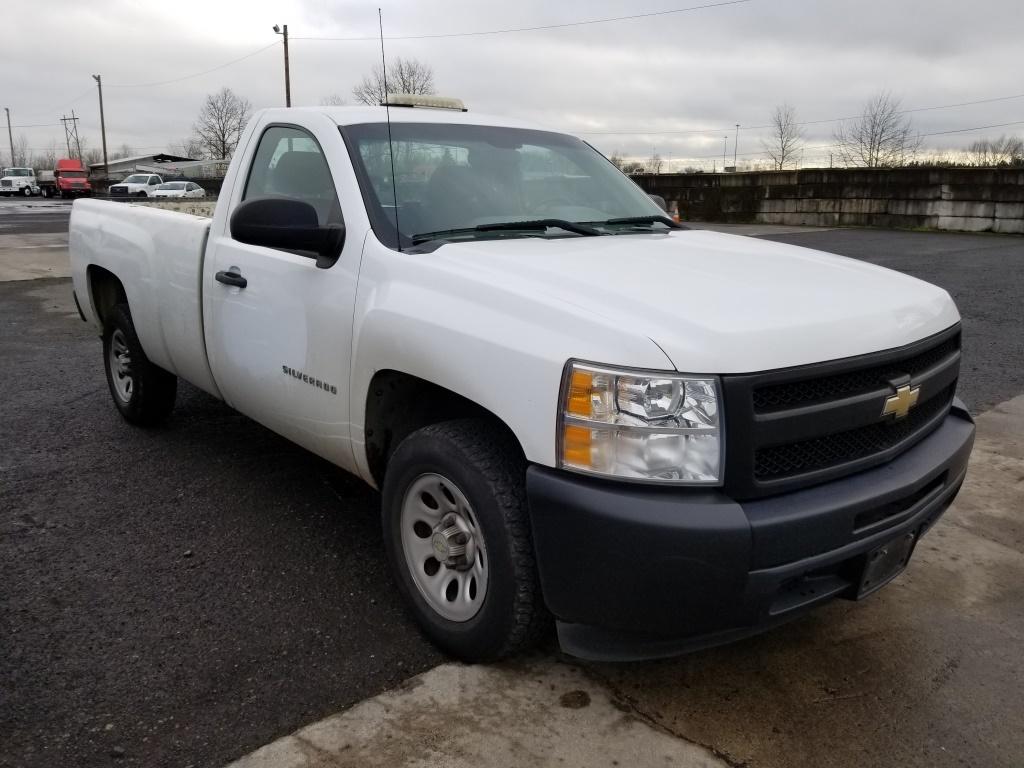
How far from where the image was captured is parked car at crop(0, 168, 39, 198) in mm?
56312

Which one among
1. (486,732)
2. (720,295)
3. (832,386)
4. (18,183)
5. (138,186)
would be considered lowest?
(486,732)

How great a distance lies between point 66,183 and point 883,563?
5750 centimetres

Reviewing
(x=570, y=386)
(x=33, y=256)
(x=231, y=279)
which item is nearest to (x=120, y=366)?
(x=231, y=279)

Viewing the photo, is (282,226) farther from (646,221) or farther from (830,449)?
(830,449)

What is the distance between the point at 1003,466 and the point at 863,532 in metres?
2.75

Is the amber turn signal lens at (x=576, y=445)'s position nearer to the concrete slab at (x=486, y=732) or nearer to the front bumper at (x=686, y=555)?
the front bumper at (x=686, y=555)

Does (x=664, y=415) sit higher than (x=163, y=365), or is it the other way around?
(x=664, y=415)

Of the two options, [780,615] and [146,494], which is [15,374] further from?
[780,615]

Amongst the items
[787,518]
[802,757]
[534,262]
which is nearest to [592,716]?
[802,757]

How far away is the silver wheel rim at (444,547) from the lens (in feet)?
8.85

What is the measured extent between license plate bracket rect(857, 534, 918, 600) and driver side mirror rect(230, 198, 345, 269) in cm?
205

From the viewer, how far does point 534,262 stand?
275 centimetres

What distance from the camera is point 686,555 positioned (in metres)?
2.16

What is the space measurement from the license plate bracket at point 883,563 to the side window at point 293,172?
2142 millimetres
